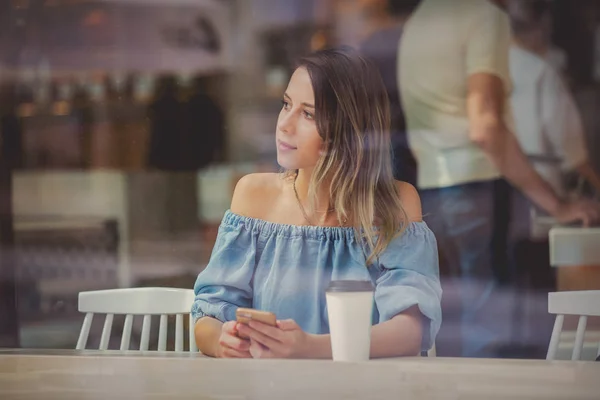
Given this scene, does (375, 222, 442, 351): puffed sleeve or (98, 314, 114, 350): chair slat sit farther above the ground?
(375, 222, 442, 351): puffed sleeve

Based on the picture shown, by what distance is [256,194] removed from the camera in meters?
2.05

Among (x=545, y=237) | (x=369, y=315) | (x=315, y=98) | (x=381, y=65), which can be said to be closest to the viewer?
(x=369, y=315)

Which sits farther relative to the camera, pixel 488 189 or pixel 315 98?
pixel 488 189

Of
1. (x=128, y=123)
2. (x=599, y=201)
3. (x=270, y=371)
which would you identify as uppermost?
(x=128, y=123)

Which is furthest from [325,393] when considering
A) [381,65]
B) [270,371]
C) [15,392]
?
[381,65]

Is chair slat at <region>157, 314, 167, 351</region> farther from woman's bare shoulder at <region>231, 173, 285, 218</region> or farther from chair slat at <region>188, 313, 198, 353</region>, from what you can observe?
woman's bare shoulder at <region>231, 173, 285, 218</region>

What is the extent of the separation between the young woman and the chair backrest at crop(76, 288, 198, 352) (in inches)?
4.4

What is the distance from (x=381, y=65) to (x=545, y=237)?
2.09 ft

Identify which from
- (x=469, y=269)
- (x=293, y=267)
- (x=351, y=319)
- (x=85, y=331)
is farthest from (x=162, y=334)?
(x=469, y=269)

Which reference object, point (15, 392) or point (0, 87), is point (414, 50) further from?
point (15, 392)

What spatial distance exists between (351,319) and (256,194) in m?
0.60

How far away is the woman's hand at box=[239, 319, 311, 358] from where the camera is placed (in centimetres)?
163

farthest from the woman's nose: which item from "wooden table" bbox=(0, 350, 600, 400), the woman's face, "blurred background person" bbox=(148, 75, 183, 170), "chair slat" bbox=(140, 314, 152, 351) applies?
"wooden table" bbox=(0, 350, 600, 400)

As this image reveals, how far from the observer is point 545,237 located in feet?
7.70
